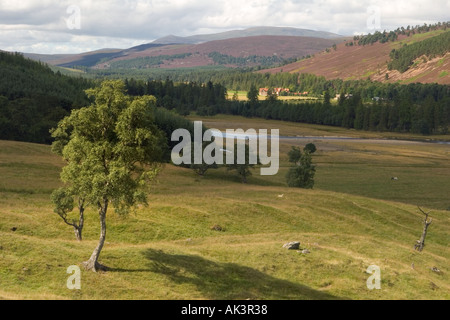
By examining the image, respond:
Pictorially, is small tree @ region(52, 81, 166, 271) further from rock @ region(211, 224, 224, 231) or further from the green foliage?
rock @ region(211, 224, 224, 231)

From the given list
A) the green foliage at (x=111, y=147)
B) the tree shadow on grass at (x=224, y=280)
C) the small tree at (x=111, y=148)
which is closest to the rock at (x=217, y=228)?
the tree shadow on grass at (x=224, y=280)

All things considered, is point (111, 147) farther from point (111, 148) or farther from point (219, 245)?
point (219, 245)

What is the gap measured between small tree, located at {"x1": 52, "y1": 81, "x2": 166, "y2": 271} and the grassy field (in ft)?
15.8

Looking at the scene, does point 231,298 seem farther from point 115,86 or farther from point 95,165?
point 115,86

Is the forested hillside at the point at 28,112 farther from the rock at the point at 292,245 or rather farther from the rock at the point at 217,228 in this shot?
the rock at the point at 292,245

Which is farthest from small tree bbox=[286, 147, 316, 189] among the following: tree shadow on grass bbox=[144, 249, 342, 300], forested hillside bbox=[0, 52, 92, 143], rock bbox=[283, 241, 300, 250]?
tree shadow on grass bbox=[144, 249, 342, 300]

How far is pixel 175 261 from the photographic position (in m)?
40.5

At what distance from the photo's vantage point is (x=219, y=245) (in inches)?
1927

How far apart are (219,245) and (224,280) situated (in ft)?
36.3

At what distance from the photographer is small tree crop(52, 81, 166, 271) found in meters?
33.7

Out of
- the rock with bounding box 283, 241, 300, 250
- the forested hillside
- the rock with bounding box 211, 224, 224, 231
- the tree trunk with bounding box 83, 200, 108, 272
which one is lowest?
the rock with bounding box 211, 224, 224, 231
